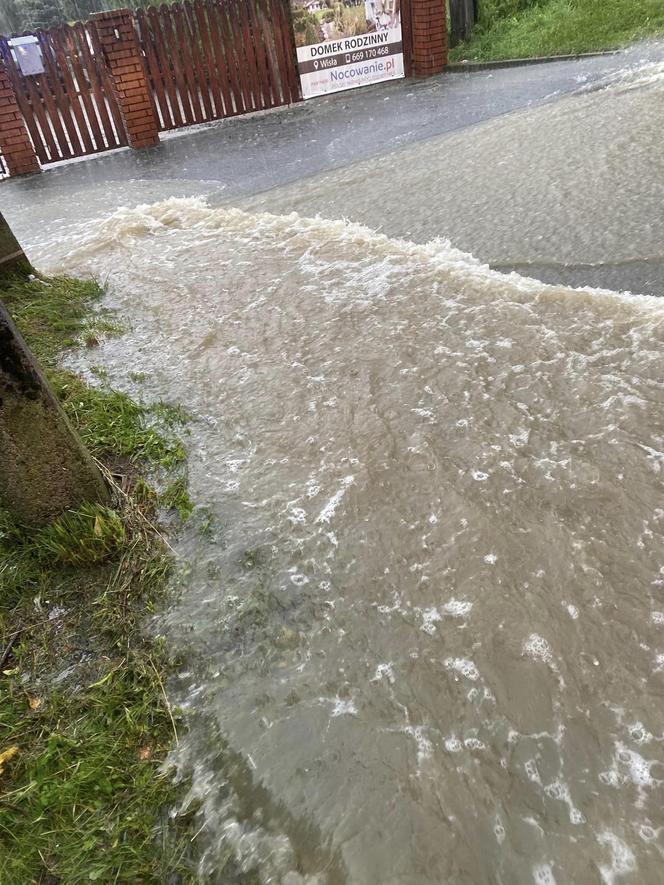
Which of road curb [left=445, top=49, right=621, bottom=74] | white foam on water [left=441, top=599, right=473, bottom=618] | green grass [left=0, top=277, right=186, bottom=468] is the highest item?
road curb [left=445, top=49, right=621, bottom=74]

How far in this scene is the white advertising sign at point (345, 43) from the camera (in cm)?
1127

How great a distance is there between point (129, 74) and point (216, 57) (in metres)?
1.80

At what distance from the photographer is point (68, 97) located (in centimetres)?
1054

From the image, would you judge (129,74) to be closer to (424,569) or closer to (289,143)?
(289,143)

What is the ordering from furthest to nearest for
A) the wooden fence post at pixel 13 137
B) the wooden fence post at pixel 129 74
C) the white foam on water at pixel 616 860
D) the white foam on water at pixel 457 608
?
the wooden fence post at pixel 129 74
the wooden fence post at pixel 13 137
the white foam on water at pixel 457 608
the white foam on water at pixel 616 860

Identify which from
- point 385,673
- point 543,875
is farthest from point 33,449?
point 543,875

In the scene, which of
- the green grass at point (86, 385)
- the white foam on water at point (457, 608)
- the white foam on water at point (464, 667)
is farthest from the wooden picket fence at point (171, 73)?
the white foam on water at point (464, 667)

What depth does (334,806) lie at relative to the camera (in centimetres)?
192

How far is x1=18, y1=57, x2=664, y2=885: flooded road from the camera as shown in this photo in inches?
73.1

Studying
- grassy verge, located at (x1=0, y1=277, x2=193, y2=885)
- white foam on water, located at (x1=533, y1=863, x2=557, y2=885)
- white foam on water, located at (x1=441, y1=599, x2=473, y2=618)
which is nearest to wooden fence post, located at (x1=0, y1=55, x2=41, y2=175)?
grassy verge, located at (x1=0, y1=277, x2=193, y2=885)

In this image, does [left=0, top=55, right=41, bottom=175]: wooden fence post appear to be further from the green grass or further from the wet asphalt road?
the green grass

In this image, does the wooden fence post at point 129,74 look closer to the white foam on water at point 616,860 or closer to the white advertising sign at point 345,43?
the white advertising sign at point 345,43

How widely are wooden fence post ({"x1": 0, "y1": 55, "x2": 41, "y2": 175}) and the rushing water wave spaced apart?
8.14 meters

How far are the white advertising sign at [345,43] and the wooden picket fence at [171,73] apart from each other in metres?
0.30
